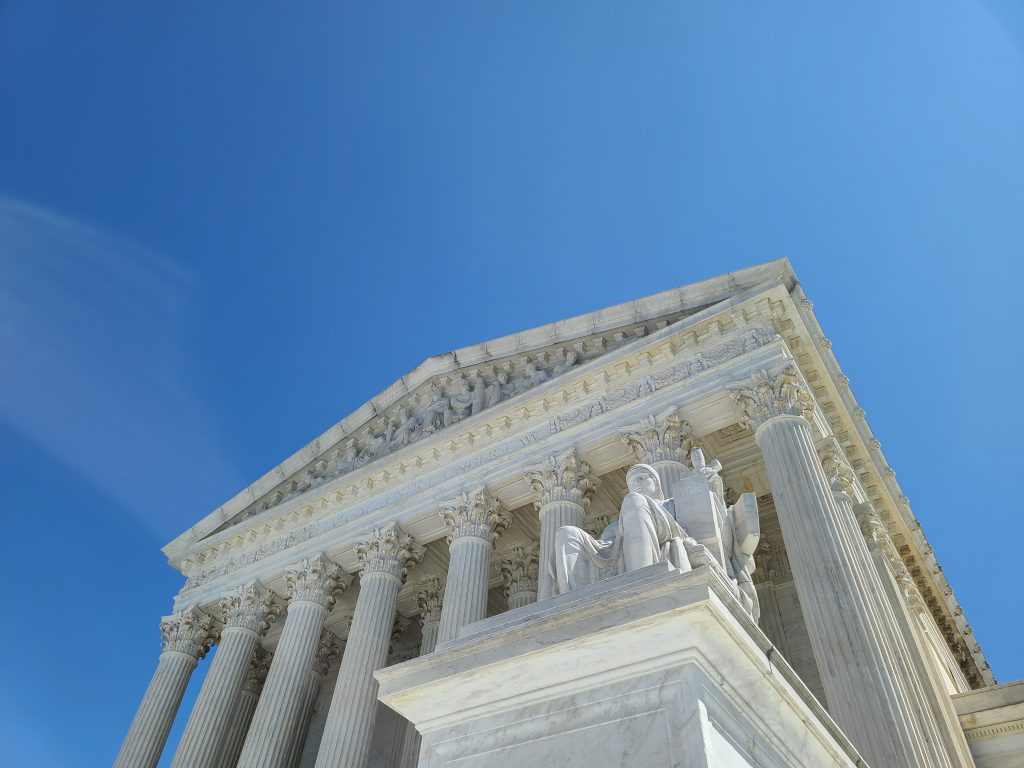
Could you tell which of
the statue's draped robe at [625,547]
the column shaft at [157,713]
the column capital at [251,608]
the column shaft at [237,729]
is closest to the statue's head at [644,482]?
the statue's draped robe at [625,547]

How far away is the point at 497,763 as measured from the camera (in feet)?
15.5

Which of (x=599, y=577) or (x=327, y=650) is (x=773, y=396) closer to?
(x=599, y=577)

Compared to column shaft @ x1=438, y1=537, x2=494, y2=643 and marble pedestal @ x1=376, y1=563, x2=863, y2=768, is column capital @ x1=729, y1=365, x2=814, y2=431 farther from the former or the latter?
marble pedestal @ x1=376, y1=563, x2=863, y2=768

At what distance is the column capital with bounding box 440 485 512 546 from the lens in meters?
20.0

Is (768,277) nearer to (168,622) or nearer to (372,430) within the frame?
(372,430)

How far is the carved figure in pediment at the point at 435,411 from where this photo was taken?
23.7m

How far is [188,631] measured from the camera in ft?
82.6

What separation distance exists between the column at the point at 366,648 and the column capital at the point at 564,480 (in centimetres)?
490

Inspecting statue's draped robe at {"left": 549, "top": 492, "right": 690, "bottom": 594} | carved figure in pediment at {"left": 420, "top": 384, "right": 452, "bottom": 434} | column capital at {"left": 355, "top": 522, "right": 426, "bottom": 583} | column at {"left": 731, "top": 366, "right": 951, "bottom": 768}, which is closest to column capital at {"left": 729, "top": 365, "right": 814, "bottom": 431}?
column at {"left": 731, "top": 366, "right": 951, "bottom": 768}

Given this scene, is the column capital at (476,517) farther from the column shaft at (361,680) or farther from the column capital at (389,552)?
the column shaft at (361,680)

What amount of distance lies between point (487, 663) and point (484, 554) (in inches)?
585

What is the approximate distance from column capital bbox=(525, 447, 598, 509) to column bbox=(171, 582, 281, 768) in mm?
10342

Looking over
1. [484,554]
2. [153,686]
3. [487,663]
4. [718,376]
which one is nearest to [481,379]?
[484,554]

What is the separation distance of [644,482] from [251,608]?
20356 mm
